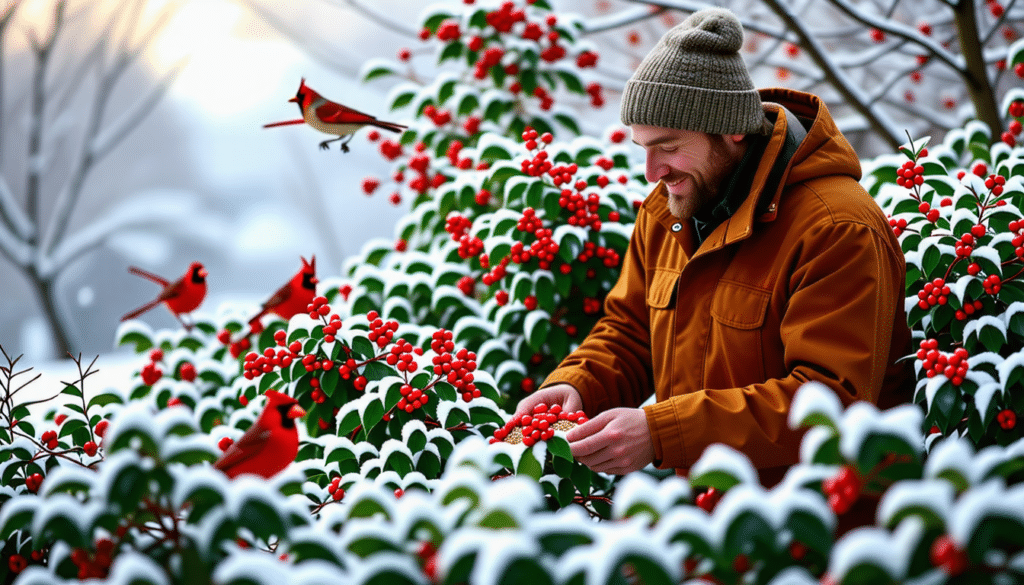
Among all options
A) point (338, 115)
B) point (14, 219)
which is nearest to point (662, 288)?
point (338, 115)

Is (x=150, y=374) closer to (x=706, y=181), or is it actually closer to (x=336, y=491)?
(x=336, y=491)

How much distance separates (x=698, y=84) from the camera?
5.67 ft

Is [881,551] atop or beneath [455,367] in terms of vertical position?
beneath

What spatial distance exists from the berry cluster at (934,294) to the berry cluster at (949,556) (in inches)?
48.2

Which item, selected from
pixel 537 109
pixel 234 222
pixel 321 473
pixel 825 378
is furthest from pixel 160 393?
pixel 234 222

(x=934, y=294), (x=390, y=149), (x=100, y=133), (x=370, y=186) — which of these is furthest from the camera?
(x=100, y=133)

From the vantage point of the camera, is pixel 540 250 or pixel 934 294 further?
pixel 540 250

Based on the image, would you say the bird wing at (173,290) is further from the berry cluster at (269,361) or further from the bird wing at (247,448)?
the bird wing at (247,448)

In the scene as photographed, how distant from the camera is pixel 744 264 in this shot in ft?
5.85

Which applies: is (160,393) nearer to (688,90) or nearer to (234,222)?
(688,90)

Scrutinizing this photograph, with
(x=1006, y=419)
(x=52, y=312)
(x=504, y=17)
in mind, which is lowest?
(x=1006, y=419)

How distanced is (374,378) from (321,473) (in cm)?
28

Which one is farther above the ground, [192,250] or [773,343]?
[192,250]

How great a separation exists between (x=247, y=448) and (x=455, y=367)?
71cm
